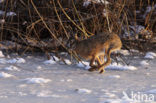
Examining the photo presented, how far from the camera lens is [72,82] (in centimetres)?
374

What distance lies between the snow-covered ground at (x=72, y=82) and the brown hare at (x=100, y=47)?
154 millimetres

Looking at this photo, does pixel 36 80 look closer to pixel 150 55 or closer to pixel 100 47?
pixel 100 47

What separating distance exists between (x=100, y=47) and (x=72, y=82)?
94 cm

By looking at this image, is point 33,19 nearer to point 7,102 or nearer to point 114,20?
point 114,20

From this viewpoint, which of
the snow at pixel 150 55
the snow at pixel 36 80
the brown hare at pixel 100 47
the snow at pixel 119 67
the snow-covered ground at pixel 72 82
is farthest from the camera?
the snow at pixel 150 55

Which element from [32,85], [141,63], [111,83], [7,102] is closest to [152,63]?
[141,63]

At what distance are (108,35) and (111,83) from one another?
981 millimetres

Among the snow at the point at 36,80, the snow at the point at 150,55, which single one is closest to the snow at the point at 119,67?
the snow at the point at 150,55

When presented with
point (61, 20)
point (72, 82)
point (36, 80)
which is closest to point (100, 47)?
point (72, 82)

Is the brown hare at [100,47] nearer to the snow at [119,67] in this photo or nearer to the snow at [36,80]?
the snow at [119,67]

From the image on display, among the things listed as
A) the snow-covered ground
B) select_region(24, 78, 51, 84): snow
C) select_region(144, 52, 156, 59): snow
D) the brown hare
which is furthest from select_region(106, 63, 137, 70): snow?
select_region(24, 78, 51, 84): snow

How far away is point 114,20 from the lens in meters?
5.73

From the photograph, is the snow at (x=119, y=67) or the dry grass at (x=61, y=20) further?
the dry grass at (x=61, y=20)

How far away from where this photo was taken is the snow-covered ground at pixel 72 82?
303 cm
